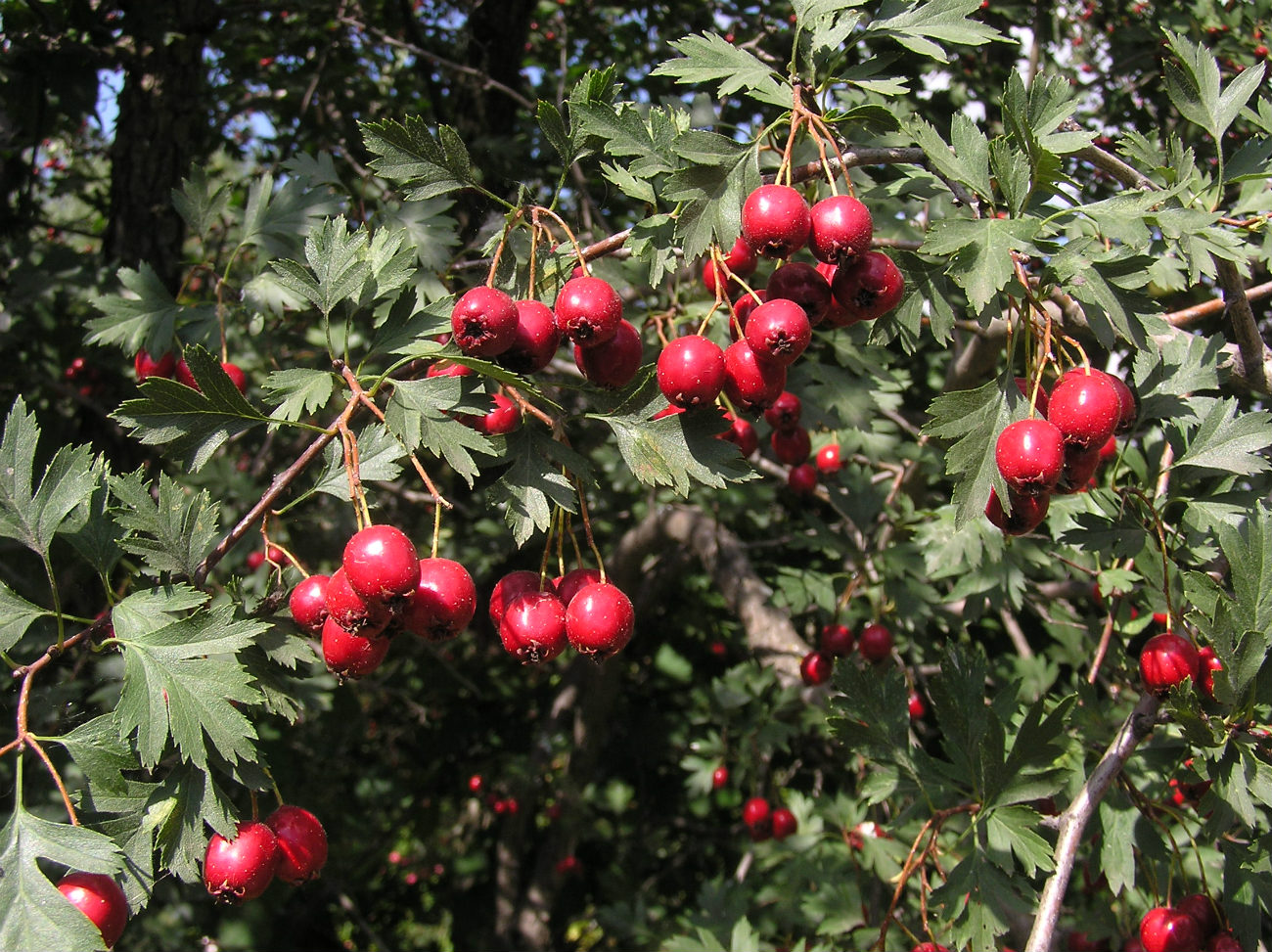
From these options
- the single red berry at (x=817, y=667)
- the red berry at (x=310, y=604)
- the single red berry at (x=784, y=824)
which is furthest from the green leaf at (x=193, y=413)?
the single red berry at (x=784, y=824)

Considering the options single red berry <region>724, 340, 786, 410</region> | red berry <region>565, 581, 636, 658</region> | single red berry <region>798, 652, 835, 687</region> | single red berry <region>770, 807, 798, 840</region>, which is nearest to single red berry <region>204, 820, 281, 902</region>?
red berry <region>565, 581, 636, 658</region>

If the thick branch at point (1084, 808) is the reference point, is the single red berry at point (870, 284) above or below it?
above

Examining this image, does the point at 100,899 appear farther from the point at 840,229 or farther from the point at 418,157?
the point at 840,229

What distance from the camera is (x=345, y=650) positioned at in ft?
4.75

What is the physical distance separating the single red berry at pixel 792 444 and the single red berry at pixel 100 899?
1.96 metres

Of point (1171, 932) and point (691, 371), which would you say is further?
point (1171, 932)

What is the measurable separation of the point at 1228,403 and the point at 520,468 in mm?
1492

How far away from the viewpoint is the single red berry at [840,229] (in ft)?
4.75

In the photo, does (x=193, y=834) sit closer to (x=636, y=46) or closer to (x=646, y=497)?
(x=646, y=497)

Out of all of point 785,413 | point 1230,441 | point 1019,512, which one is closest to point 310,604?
point 1019,512

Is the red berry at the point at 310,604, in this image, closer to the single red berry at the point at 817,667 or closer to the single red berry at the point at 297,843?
the single red berry at the point at 297,843

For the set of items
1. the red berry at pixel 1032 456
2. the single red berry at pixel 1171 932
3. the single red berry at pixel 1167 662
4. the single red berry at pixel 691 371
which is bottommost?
the single red berry at pixel 1171 932

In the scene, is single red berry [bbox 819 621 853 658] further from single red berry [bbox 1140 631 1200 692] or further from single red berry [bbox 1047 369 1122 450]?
single red berry [bbox 1047 369 1122 450]

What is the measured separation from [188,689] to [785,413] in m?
1.70
